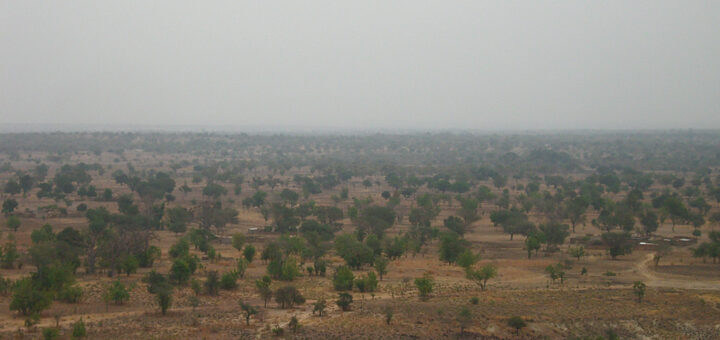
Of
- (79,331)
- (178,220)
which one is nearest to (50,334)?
(79,331)

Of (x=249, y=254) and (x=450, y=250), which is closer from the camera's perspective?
(x=249, y=254)

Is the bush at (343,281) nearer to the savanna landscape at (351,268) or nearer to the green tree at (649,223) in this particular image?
the savanna landscape at (351,268)

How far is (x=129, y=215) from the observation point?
5338 centimetres

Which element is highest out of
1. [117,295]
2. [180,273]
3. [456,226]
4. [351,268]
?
[117,295]

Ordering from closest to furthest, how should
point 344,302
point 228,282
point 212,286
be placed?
point 344,302, point 212,286, point 228,282

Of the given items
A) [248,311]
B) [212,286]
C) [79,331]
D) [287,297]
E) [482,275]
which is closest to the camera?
[79,331]

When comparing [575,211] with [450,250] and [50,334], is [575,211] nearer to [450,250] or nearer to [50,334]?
[450,250]

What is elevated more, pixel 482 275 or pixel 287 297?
pixel 287 297

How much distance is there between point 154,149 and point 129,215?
11638cm

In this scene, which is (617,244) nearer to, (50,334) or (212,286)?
(212,286)

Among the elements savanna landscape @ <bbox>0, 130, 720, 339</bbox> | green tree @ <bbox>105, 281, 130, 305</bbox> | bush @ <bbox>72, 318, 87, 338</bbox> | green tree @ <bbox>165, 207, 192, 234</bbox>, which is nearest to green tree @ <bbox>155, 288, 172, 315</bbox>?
savanna landscape @ <bbox>0, 130, 720, 339</bbox>

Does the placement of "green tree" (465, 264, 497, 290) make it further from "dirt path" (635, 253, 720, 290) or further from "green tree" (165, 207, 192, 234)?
"green tree" (165, 207, 192, 234)

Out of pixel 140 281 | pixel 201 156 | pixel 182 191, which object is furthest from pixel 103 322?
pixel 201 156

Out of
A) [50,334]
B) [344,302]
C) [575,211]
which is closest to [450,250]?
[344,302]
